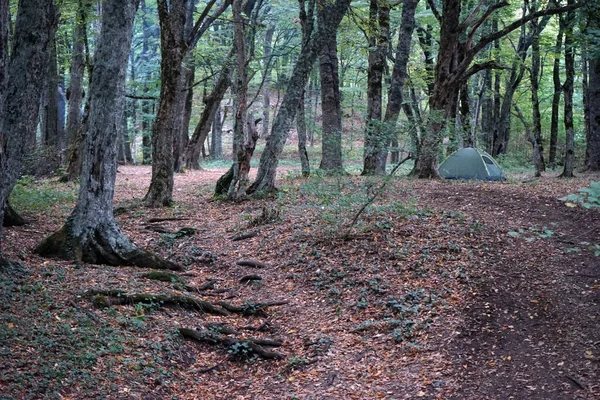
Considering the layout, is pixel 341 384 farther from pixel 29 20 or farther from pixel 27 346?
pixel 29 20

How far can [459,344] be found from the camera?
5590 mm

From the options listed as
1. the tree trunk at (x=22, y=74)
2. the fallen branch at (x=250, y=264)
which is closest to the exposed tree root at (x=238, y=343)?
the fallen branch at (x=250, y=264)

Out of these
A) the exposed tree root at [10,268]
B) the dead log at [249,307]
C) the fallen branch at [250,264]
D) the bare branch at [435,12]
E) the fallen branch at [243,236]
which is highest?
the bare branch at [435,12]

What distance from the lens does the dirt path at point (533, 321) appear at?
4840 mm

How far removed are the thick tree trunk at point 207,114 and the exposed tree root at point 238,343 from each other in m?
13.9

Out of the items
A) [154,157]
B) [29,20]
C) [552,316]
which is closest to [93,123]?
[29,20]

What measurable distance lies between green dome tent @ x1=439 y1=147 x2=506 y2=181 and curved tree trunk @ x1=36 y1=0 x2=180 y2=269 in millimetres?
11619

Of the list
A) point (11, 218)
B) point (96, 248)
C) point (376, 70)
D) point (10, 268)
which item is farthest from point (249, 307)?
point (376, 70)

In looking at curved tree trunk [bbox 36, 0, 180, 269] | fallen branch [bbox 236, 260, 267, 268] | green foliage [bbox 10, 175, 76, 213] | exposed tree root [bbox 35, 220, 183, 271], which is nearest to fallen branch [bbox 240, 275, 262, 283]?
fallen branch [bbox 236, 260, 267, 268]

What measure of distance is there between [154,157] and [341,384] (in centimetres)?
826

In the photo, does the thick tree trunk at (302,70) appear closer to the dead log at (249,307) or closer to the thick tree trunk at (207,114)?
the dead log at (249,307)

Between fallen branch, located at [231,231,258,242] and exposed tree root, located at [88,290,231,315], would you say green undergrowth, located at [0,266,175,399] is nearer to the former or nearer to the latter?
exposed tree root, located at [88,290,231,315]

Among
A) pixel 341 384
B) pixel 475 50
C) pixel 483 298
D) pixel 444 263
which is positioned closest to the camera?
pixel 341 384

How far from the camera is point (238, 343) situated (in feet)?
20.1
